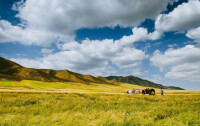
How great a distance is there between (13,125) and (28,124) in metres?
0.88

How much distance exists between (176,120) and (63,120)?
763cm

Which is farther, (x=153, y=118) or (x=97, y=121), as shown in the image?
(x=153, y=118)

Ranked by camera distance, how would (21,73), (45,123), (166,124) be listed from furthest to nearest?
(21,73) → (45,123) → (166,124)

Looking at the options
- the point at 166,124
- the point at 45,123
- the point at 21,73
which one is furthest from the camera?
the point at 21,73

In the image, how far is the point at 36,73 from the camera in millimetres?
160875

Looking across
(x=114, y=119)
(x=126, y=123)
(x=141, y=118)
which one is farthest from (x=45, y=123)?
(x=141, y=118)

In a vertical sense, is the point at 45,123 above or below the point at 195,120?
below

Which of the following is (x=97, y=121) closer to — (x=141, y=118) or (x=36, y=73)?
(x=141, y=118)

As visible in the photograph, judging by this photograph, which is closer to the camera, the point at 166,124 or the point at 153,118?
the point at 166,124

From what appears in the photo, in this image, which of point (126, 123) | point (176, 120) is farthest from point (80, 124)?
point (176, 120)

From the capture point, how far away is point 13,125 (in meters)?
8.33

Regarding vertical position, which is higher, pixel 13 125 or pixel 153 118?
pixel 153 118

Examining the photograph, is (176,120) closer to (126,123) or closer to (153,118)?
(153,118)

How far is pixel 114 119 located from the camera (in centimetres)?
874
